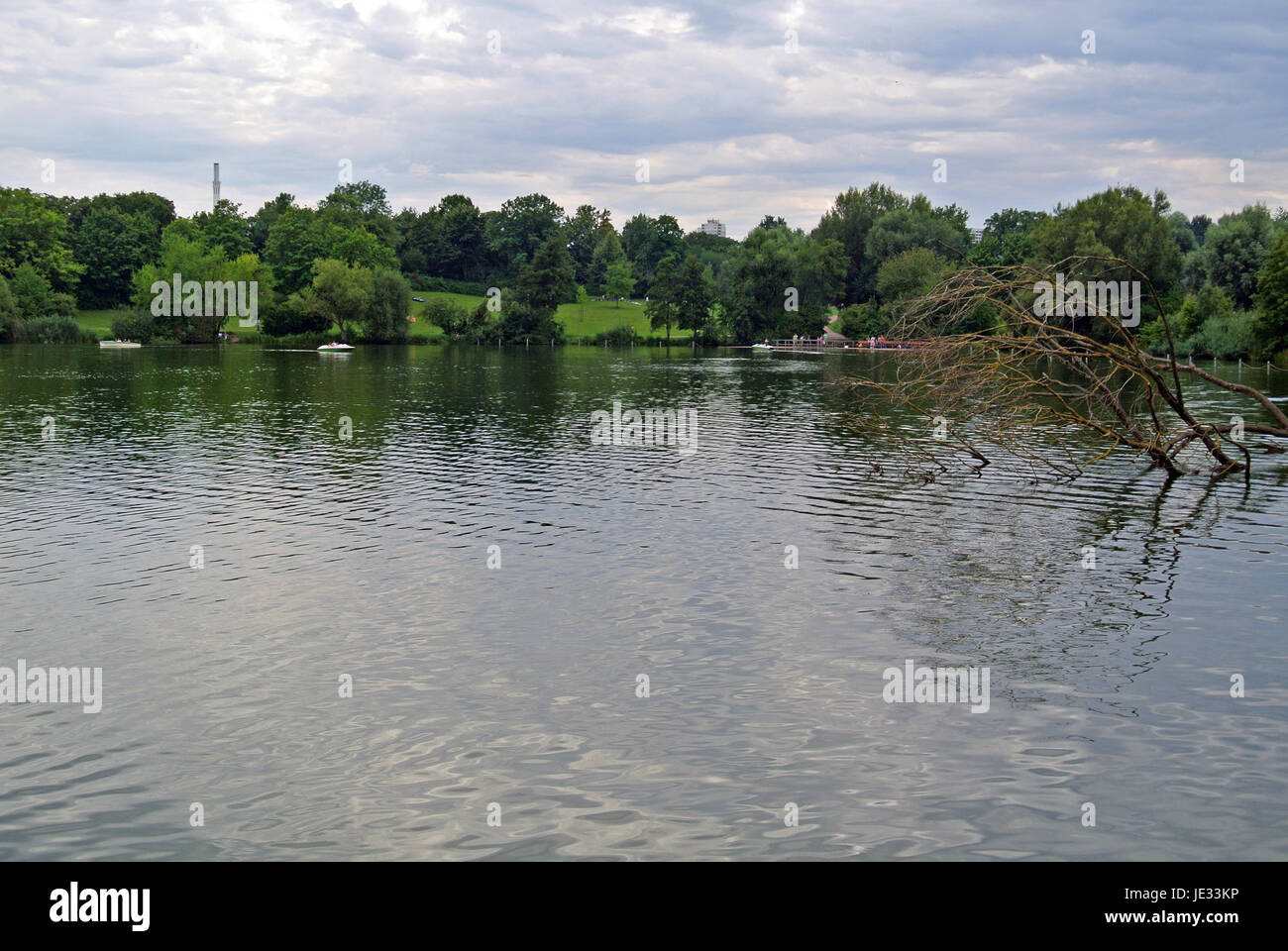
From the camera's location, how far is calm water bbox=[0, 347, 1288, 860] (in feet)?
36.2

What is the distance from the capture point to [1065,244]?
128250 millimetres

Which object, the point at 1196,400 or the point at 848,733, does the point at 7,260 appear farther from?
the point at 848,733

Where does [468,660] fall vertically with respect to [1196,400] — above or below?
below

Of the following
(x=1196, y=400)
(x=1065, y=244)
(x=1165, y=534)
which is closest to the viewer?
(x=1165, y=534)

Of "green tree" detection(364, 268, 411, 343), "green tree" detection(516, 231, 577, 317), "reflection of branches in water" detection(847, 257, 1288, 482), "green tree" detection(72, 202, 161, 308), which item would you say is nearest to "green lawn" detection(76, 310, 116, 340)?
"green tree" detection(72, 202, 161, 308)

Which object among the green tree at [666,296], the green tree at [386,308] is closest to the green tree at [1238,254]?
the green tree at [666,296]

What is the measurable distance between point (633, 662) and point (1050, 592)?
9.21 m

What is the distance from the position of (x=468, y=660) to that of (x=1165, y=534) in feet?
60.3

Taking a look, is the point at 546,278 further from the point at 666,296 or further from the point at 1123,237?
the point at 1123,237

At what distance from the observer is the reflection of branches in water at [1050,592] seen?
51.8ft

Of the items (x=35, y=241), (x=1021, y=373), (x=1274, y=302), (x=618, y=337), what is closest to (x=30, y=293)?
(x=35, y=241)

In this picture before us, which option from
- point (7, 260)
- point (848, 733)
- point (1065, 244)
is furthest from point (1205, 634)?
point (7, 260)

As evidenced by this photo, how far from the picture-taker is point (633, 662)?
52.3 ft

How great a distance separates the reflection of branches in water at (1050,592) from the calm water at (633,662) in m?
0.10
